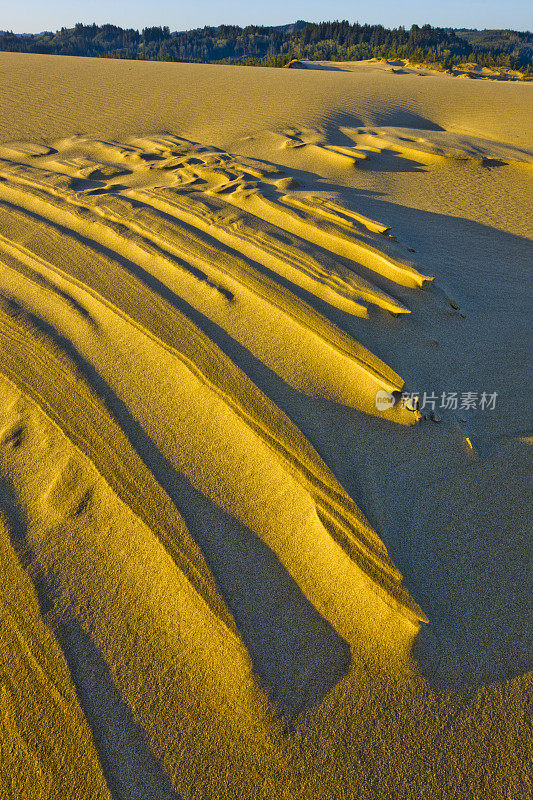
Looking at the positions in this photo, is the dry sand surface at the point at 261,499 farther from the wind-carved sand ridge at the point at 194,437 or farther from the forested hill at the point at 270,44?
the forested hill at the point at 270,44

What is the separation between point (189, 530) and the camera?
1.37 m

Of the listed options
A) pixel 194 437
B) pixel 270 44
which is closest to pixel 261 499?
pixel 194 437

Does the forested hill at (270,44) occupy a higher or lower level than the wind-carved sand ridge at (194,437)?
higher

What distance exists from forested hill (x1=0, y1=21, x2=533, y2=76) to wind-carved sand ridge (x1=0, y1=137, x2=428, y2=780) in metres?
17.2

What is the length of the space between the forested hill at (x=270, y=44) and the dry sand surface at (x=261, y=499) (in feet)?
56.6

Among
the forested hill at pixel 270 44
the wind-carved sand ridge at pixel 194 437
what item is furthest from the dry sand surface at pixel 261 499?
the forested hill at pixel 270 44

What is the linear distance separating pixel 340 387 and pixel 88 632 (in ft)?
3.92

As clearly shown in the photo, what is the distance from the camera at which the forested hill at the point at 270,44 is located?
58.7ft

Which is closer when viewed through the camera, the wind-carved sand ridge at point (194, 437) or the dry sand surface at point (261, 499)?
the dry sand surface at point (261, 499)

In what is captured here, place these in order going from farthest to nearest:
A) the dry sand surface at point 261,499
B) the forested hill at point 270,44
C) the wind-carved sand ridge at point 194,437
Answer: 1. the forested hill at point 270,44
2. the wind-carved sand ridge at point 194,437
3. the dry sand surface at point 261,499

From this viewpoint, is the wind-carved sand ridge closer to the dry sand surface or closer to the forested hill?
the dry sand surface

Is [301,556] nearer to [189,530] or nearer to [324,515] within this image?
[324,515]

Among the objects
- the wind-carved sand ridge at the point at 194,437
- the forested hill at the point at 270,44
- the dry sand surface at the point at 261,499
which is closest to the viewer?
the dry sand surface at the point at 261,499

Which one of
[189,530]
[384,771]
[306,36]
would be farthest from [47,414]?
[306,36]
